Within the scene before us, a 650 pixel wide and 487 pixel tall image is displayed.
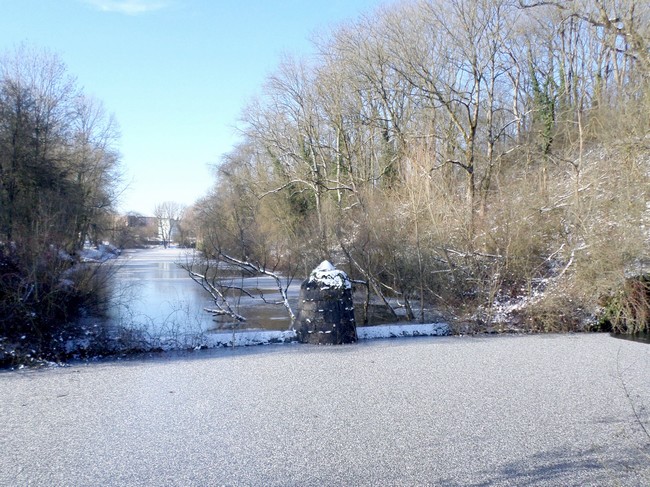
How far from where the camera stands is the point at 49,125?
76.5 feet

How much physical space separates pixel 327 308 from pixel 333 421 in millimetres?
5202

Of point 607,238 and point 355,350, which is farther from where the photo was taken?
point 607,238

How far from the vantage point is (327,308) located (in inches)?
453

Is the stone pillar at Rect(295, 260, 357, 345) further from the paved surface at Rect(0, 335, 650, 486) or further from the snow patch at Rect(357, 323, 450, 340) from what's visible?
the paved surface at Rect(0, 335, 650, 486)

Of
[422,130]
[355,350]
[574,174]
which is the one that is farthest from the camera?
[422,130]

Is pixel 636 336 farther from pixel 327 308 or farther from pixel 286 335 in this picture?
pixel 286 335

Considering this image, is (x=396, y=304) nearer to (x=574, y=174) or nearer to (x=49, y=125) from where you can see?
(x=574, y=174)

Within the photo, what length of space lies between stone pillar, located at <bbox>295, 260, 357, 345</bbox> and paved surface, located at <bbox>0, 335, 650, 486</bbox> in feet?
4.35

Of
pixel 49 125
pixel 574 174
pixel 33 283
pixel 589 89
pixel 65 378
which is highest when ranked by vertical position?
pixel 589 89

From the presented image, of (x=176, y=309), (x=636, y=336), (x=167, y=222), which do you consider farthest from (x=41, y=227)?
(x=167, y=222)

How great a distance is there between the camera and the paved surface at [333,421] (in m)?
4.87

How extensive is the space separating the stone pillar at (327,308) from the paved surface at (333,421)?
1.33 meters

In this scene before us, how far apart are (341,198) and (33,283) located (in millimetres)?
20589

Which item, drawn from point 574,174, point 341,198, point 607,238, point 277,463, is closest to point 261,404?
point 277,463
